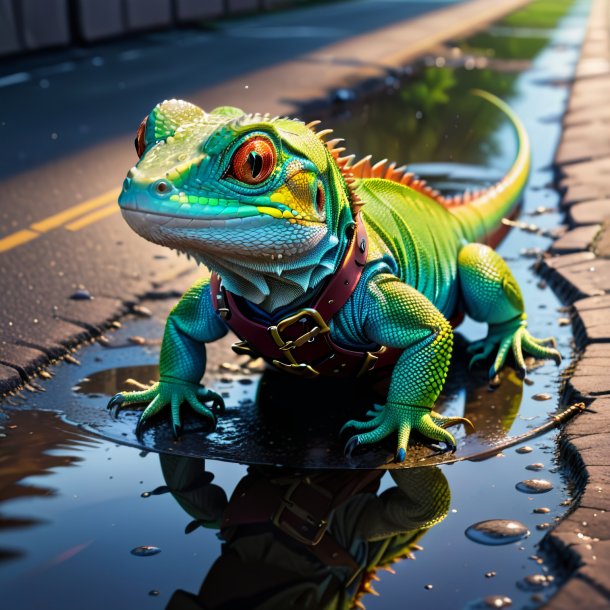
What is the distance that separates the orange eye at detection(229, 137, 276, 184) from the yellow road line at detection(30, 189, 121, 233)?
4.17 meters

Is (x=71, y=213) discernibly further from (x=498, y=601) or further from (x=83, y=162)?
(x=498, y=601)

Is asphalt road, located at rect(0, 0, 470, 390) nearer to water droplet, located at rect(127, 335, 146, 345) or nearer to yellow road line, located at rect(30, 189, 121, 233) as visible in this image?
yellow road line, located at rect(30, 189, 121, 233)

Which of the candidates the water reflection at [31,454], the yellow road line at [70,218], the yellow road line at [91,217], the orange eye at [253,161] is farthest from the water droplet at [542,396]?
the yellow road line at [91,217]

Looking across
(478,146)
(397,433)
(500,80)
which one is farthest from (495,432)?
(500,80)

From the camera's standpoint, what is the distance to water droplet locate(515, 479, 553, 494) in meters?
4.40

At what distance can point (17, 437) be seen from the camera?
488cm

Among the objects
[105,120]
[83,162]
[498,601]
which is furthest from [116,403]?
[105,120]

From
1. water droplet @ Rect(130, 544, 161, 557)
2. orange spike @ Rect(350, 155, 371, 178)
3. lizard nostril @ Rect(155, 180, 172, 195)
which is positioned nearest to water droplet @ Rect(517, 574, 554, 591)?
water droplet @ Rect(130, 544, 161, 557)

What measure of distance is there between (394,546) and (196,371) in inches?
54.9

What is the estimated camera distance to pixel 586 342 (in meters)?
5.86

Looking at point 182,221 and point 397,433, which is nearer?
point 182,221

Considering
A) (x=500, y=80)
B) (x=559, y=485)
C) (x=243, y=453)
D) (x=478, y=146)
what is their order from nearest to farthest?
1. (x=559, y=485)
2. (x=243, y=453)
3. (x=478, y=146)
4. (x=500, y=80)

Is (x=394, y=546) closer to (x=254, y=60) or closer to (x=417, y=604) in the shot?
(x=417, y=604)

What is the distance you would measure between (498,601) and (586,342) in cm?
251
